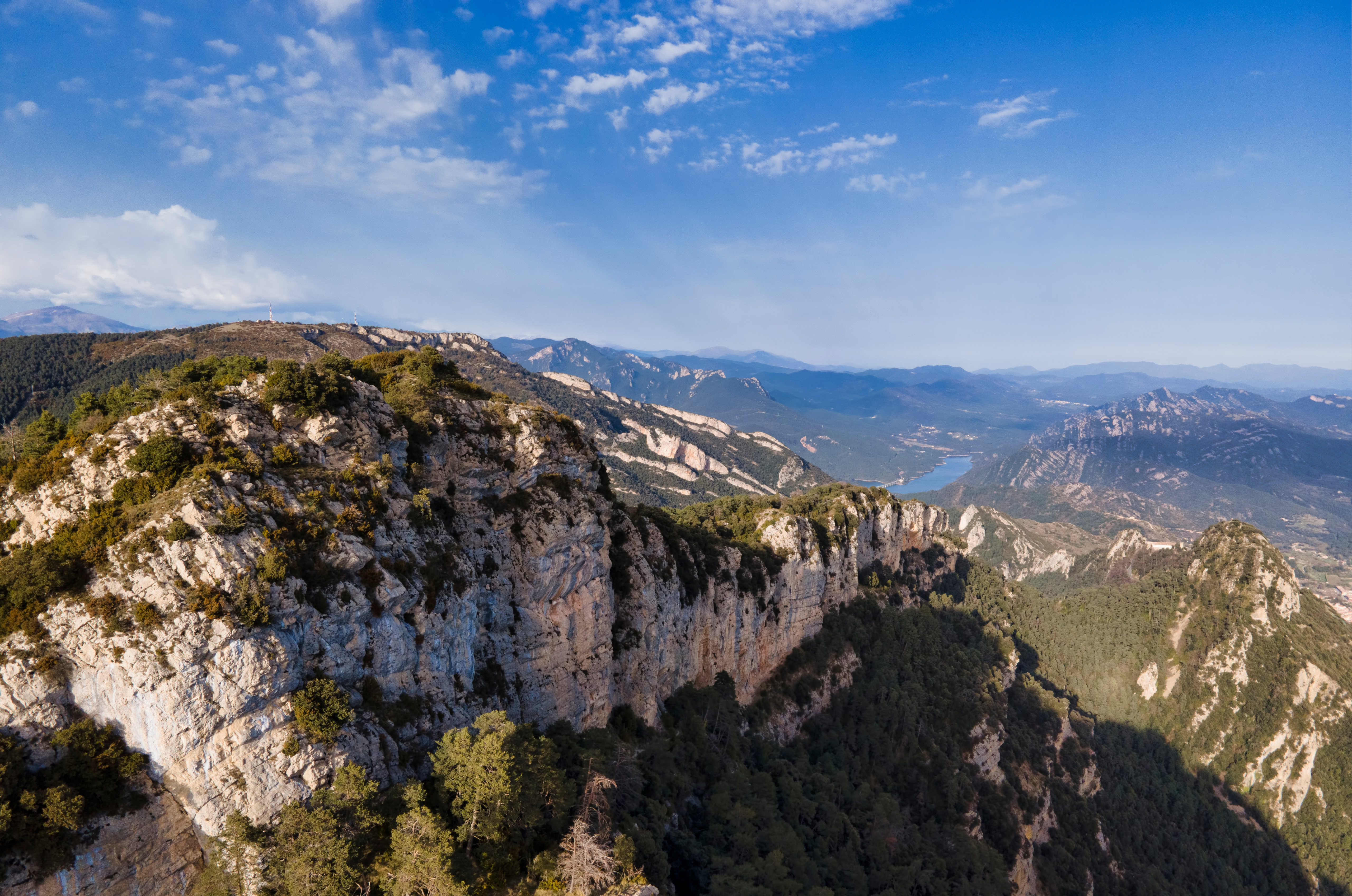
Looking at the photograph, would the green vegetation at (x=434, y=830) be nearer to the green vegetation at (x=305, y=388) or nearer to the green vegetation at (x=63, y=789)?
the green vegetation at (x=63, y=789)

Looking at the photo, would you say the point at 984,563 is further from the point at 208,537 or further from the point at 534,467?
the point at 208,537

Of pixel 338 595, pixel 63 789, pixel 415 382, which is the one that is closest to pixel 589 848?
pixel 338 595

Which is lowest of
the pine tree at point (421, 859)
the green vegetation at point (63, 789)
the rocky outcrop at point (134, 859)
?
the pine tree at point (421, 859)

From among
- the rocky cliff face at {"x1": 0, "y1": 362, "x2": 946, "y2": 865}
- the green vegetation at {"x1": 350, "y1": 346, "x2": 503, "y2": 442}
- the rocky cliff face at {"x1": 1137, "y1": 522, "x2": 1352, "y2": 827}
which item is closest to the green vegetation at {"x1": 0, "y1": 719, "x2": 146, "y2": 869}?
the rocky cliff face at {"x1": 0, "y1": 362, "x2": 946, "y2": 865}

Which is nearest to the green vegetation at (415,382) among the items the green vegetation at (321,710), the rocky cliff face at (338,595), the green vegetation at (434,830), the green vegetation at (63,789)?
the rocky cliff face at (338,595)

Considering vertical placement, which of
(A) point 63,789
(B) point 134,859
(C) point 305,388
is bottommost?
(B) point 134,859

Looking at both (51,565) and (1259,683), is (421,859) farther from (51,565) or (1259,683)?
(1259,683)

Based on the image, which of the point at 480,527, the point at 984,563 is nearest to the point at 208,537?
the point at 480,527

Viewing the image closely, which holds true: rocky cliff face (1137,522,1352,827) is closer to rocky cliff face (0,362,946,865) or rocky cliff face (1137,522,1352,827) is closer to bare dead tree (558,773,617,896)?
rocky cliff face (0,362,946,865)
